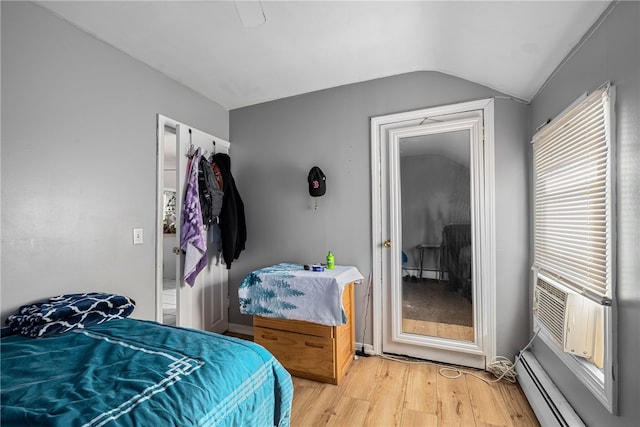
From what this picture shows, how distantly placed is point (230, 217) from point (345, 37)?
1.87 metres

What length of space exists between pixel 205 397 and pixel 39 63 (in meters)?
2.04

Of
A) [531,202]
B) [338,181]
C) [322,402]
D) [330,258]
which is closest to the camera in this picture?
[322,402]

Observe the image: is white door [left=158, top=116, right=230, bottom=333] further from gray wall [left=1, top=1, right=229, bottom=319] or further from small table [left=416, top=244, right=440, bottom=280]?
small table [left=416, top=244, right=440, bottom=280]

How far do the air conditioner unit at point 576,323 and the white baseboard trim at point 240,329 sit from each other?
2.59 meters

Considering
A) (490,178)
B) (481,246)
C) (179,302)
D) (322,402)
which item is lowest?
(322,402)

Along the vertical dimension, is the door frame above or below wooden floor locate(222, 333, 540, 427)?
above

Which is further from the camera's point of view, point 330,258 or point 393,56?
point 330,258

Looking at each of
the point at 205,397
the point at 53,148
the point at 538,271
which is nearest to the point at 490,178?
the point at 538,271

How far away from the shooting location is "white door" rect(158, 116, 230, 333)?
2.49 metres

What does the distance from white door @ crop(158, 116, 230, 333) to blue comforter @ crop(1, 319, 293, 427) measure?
1.08 meters

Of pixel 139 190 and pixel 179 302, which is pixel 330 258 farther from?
pixel 139 190

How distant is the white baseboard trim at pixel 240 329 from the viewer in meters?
3.02

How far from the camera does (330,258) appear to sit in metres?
2.47


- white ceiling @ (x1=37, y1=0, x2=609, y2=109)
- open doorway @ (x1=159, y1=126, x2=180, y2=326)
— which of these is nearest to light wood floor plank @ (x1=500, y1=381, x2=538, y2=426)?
white ceiling @ (x1=37, y1=0, x2=609, y2=109)
